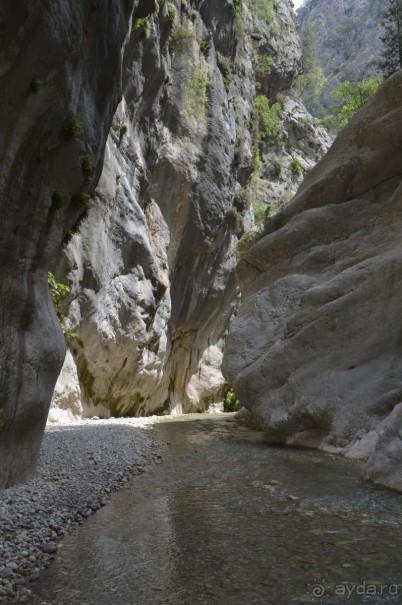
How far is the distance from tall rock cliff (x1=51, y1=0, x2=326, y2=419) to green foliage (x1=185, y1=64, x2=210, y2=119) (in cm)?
9

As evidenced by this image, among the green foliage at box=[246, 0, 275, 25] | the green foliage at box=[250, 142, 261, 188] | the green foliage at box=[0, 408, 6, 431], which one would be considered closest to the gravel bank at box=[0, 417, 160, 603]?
the green foliage at box=[0, 408, 6, 431]

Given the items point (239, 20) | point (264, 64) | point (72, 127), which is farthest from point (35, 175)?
point (264, 64)

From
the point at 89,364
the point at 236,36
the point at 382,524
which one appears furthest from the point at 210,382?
the point at 382,524

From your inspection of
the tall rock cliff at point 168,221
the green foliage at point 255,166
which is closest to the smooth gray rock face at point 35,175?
the tall rock cliff at point 168,221

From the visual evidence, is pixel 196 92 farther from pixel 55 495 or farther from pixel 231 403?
pixel 55 495

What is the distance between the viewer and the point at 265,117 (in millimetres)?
45219

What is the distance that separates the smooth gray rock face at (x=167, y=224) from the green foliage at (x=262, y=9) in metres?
→ 0.94

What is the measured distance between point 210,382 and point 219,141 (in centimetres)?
1675

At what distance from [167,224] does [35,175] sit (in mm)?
24071

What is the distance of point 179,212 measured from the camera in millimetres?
32844

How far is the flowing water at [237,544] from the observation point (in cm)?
468

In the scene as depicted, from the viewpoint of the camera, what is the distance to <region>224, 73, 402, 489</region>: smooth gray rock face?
1233 centimetres

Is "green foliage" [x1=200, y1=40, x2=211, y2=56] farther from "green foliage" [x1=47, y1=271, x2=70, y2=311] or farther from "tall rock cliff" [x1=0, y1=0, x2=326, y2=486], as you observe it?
"green foliage" [x1=47, y1=271, x2=70, y2=311]

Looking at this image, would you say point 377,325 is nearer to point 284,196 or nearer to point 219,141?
point 219,141
